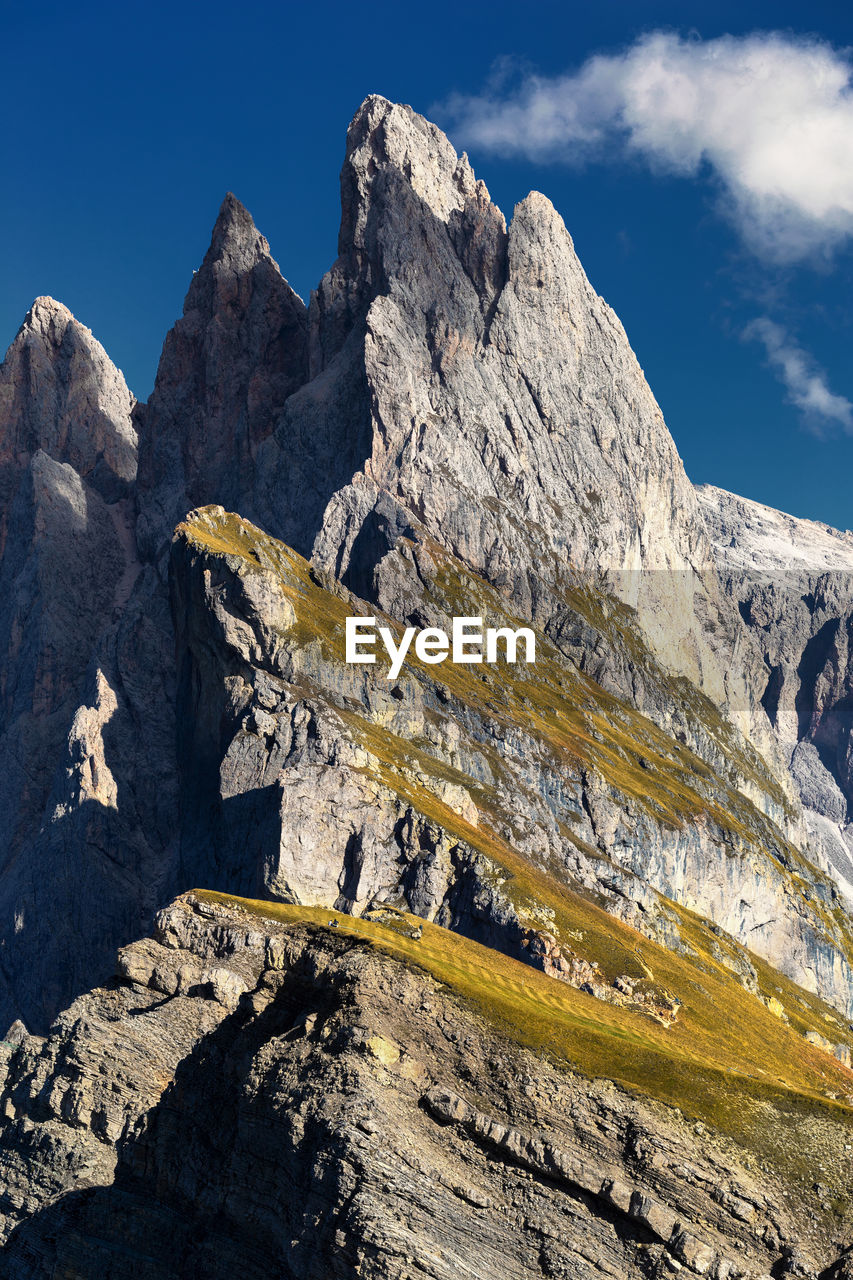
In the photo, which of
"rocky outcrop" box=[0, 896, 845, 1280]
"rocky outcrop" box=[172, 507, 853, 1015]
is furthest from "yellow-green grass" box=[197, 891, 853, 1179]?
"rocky outcrop" box=[172, 507, 853, 1015]

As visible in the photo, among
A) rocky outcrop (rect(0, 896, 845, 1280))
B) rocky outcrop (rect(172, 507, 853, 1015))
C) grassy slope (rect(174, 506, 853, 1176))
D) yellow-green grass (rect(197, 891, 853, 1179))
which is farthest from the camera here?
rocky outcrop (rect(172, 507, 853, 1015))

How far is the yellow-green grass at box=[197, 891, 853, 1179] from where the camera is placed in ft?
192

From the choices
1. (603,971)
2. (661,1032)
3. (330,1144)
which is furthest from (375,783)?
(330,1144)

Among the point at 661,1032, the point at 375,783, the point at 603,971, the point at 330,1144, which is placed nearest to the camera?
the point at 330,1144

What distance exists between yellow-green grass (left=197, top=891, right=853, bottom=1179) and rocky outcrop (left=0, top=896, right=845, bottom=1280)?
1.87m

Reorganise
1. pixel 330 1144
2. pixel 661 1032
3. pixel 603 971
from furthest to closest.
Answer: pixel 603 971, pixel 661 1032, pixel 330 1144

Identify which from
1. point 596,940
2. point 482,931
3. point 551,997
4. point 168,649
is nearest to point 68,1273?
point 551,997

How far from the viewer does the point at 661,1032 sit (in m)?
111

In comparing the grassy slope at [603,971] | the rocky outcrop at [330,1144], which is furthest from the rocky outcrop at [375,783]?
the rocky outcrop at [330,1144]

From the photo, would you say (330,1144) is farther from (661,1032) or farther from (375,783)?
(375,783)

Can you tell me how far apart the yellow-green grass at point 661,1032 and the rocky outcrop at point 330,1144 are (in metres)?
1.87

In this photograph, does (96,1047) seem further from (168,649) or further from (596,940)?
(168,649)

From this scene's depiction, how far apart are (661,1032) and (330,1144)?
62.1m

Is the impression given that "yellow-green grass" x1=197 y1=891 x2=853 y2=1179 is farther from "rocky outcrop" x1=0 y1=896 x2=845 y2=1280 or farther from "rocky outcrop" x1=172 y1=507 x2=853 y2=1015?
"rocky outcrop" x1=172 y1=507 x2=853 y2=1015
